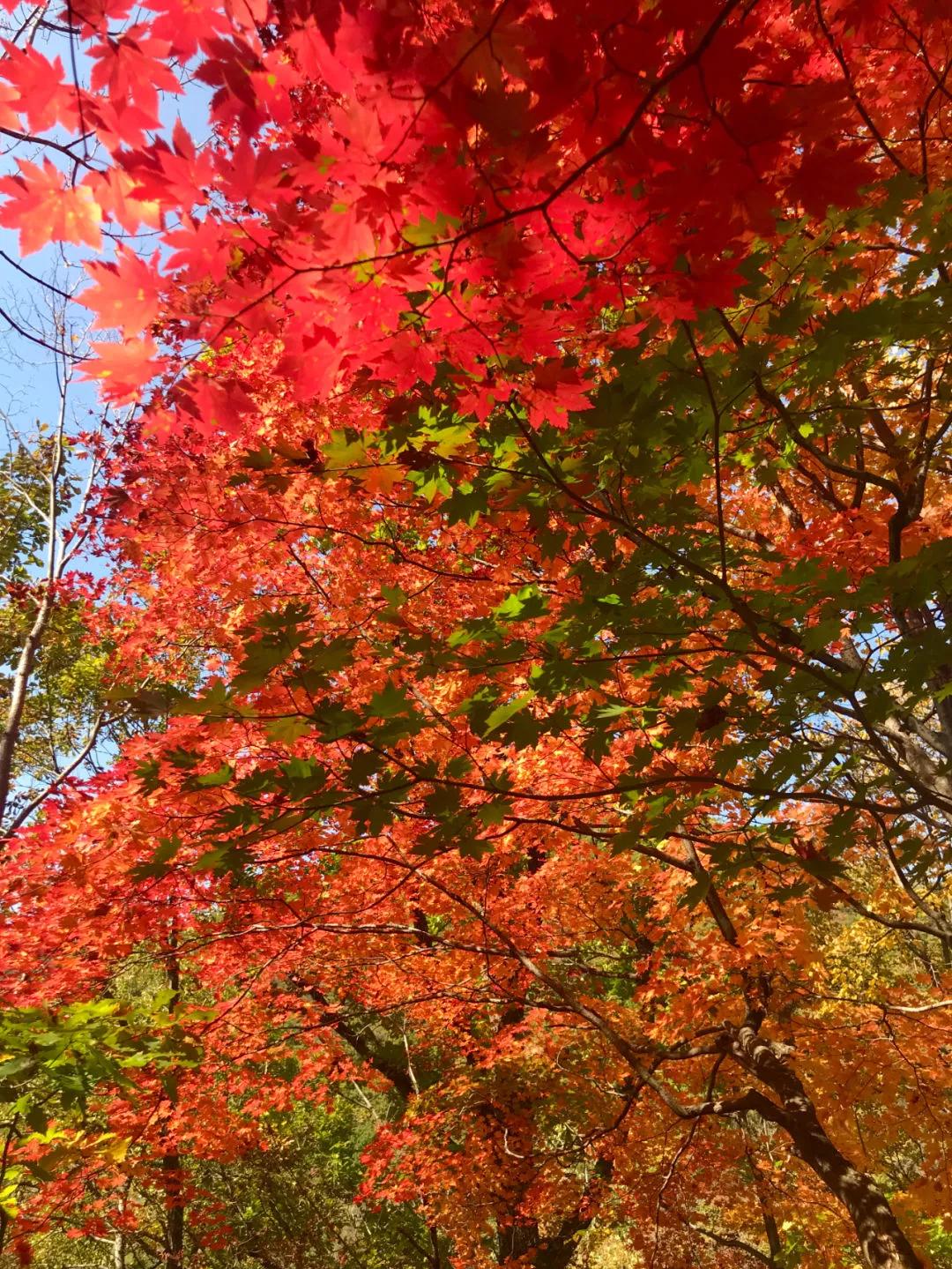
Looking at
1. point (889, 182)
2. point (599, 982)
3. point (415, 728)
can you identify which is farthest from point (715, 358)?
point (599, 982)

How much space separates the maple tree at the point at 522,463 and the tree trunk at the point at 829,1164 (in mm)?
23

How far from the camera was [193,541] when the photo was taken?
17.5 ft

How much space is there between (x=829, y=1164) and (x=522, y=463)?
4.92 meters

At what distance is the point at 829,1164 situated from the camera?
4.25m

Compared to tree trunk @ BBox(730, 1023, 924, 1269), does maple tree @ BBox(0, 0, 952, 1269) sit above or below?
above

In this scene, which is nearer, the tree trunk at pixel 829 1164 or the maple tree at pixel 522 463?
the maple tree at pixel 522 463

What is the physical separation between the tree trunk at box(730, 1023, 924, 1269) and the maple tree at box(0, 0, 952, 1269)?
2 cm

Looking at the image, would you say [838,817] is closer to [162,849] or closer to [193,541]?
[162,849]

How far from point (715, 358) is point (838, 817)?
1629mm

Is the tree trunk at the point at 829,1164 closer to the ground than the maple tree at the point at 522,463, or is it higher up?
closer to the ground

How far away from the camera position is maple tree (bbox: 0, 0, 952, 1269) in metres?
1.43

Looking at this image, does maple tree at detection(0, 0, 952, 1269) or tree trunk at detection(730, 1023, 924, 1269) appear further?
tree trunk at detection(730, 1023, 924, 1269)

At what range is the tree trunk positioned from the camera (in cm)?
400

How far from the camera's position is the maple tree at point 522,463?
1426 millimetres
